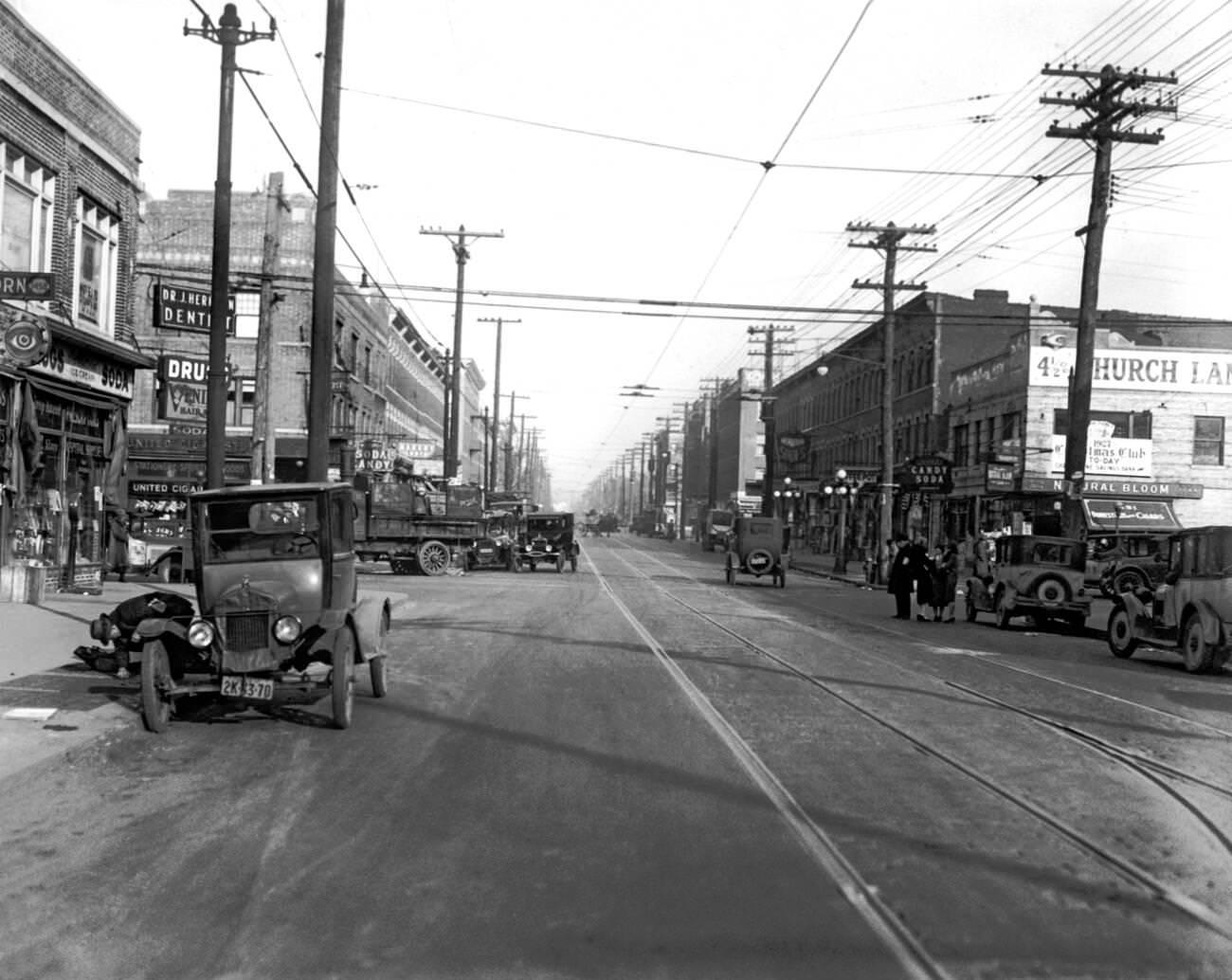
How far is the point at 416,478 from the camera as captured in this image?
43031mm

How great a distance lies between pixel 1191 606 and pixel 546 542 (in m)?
29.0

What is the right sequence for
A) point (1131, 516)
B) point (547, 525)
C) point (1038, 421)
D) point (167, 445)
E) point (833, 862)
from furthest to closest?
1. point (167, 445)
2. point (547, 525)
3. point (1038, 421)
4. point (1131, 516)
5. point (833, 862)

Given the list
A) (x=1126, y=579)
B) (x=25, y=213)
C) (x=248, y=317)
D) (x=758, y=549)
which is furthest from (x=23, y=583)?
(x=248, y=317)

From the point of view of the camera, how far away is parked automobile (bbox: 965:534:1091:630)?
23438mm

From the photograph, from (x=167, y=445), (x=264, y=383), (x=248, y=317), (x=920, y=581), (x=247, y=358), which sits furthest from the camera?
(x=247, y=358)

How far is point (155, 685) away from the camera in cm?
955

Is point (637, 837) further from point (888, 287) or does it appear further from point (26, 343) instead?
point (888, 287)

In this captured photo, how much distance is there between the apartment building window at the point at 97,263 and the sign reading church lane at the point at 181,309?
13.0ft

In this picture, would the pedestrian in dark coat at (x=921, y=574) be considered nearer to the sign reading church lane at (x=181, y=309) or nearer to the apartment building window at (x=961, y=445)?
the sign reading church lane at (x=181, y=309)

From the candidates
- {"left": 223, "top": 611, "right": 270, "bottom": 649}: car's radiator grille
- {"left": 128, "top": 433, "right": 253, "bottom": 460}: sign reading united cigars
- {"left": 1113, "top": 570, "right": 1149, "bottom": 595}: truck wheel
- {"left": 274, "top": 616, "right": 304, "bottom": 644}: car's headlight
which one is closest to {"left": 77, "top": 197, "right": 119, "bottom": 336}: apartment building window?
{"left": 223, "top": 611, "right": 270, "bottom": 649}: car's radiator grille

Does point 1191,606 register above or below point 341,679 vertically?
above

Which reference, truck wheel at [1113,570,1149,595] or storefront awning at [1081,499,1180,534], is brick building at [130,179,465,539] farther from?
truck wheel at [1113,570,1149,595]

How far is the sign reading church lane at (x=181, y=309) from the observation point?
18703 mm

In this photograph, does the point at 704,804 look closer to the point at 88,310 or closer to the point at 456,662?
the point at 456,662
